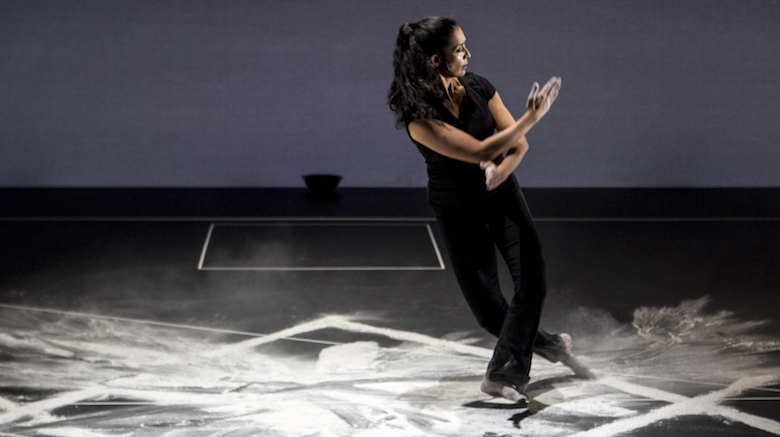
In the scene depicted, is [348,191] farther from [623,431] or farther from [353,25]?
[623,431]

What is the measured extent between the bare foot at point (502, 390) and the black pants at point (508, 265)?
27 mm

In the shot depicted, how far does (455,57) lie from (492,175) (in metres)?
0.35

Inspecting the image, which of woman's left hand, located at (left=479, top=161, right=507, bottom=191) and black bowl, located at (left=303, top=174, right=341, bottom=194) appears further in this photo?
black bowl, located at (left=303, top=174, right=341, bottom=194)

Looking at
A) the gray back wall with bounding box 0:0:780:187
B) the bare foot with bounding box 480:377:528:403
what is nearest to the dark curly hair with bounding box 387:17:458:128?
the bare foot with bounding box 480:377:528:403

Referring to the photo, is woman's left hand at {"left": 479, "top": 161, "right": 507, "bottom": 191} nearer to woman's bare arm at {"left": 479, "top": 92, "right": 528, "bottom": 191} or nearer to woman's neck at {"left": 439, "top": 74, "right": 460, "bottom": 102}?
woman's bare arm at {"left": 479, "top": 92, "right": 528, "bottom": 191}

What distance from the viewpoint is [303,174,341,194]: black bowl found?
6.57m

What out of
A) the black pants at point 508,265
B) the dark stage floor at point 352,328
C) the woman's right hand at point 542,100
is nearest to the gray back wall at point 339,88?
the dark stage floor at point 352,328

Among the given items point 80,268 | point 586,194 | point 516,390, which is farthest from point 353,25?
point 516,390

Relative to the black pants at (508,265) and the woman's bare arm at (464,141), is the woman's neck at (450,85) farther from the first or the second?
the black pants at (508,265)

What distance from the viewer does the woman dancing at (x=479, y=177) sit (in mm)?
1920

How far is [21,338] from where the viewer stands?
282 centimetres

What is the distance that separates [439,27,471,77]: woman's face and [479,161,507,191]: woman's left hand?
0.90 ft

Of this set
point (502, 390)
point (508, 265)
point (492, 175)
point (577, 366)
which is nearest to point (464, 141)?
point (492, 175)

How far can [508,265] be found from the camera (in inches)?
85.7
